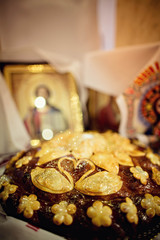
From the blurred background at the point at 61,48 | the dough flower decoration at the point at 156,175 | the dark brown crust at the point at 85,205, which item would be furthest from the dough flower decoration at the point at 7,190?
the dough flower decoration at the point at 156,175

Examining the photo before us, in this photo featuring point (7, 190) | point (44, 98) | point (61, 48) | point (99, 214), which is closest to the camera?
point (99, 214)

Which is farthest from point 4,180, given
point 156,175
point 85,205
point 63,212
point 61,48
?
point 61,48

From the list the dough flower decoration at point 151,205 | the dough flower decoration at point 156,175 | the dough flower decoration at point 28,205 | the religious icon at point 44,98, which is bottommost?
the dough flower decoration at point 151,205

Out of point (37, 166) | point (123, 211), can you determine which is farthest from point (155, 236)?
point (37, 166)

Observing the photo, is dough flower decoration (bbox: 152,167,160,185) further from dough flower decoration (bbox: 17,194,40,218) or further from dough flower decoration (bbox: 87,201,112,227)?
dough flower decoration (bbox: 17,194,40,218)

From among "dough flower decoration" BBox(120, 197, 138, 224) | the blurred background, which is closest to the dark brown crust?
"dough flower decoration" BBox(120, 197, 138, 224)

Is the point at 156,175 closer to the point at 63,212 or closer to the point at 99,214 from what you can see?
the point at 99,214

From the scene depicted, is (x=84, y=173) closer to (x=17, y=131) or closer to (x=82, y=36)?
(x=17, y=131)

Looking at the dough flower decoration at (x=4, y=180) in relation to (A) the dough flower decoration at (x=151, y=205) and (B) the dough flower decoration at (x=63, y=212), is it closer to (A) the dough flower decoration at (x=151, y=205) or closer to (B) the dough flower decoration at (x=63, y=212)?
(B) the dough flower decoration at (x=63, y=212)
